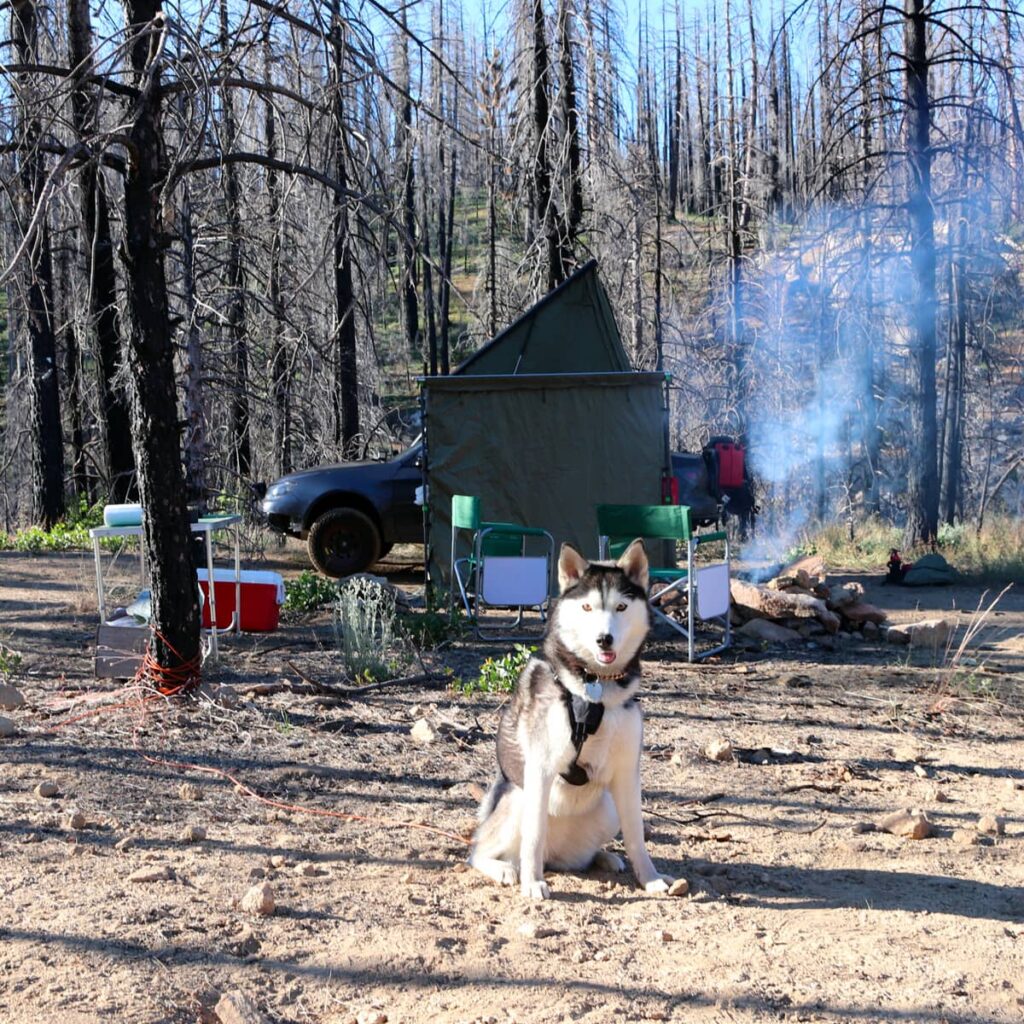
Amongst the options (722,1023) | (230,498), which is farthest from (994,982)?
(230,498)

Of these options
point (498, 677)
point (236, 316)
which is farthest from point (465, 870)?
point (236, 316)

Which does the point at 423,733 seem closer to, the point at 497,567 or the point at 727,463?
the point at 497,567

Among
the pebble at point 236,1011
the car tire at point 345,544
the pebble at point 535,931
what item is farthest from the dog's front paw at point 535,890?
the car tire at point 345,544

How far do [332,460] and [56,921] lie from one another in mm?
12747

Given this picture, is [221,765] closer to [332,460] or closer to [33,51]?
[33,51]

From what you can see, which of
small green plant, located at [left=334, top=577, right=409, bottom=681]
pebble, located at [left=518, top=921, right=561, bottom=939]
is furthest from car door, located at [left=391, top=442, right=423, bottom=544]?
pebble, located at [left=518, top=921, right=561, bottom=939]

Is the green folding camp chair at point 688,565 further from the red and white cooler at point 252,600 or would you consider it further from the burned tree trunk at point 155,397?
the burned tree trunk at point 155,397

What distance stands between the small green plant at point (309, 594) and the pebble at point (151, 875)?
6.00 metres

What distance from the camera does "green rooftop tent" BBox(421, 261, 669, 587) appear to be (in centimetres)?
1053

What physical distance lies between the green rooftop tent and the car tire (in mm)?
2313

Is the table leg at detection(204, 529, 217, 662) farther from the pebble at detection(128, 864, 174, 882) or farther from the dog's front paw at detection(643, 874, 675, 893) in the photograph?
the dog's front paw at detection(643, 874, 675, 893)

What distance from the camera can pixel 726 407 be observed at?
22.2 metres

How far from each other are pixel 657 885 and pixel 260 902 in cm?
143

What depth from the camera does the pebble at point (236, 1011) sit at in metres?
3.18
